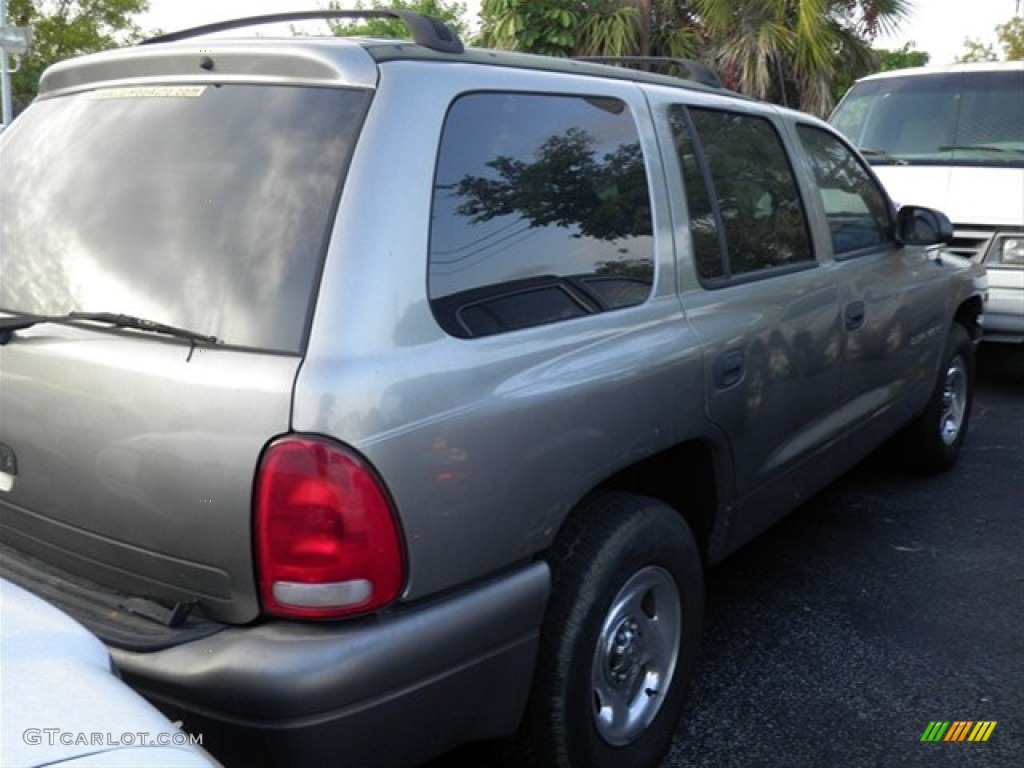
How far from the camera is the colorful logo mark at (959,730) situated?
3.08 m

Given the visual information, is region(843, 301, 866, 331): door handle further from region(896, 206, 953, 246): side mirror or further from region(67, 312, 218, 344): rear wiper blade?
region(67, 312, 218, 344): rear wiper blade

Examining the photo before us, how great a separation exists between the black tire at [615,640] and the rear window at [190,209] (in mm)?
932

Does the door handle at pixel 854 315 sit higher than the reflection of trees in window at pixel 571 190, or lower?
Result: lower

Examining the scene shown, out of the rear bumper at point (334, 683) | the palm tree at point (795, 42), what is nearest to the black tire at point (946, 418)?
the rear bumper at point (334, 683)

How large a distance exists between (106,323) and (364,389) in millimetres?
661

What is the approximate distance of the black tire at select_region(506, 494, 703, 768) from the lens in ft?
8.12

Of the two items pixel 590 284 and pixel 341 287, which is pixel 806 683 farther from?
pixel 341 287

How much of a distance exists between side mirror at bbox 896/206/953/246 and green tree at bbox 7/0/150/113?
2821 cm

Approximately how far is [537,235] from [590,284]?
0.22m

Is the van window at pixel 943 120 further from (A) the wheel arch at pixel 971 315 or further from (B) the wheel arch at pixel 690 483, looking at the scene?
(B) the wheel arch at pixel 690 483

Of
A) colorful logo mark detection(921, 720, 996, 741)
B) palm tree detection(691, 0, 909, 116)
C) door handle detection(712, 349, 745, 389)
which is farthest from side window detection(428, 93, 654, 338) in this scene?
palm tree detection(691, 0, 909, 116)

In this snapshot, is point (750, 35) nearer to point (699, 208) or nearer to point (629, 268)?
point (699, 208)

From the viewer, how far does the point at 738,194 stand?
11.0 ft

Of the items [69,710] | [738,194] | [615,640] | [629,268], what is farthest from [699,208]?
[69,710]
